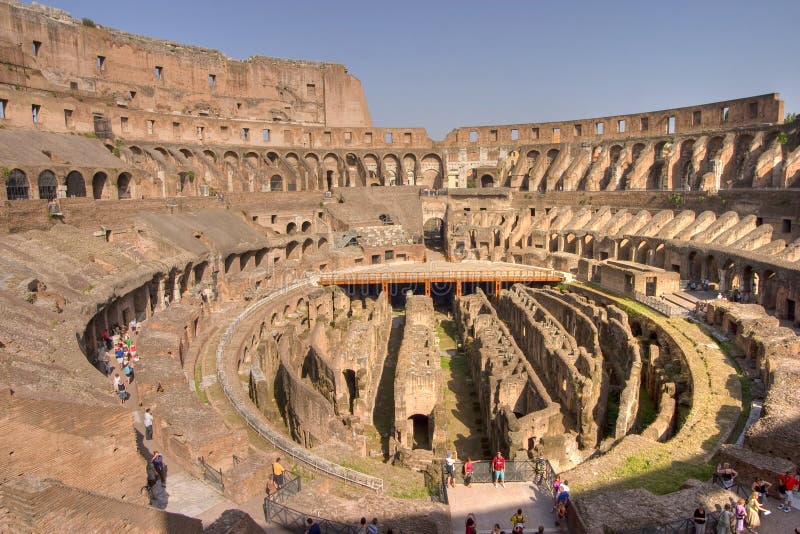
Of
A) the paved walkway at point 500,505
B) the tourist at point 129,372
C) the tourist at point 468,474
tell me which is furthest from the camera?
the tourist at point 129,372

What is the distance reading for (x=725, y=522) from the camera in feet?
25.9

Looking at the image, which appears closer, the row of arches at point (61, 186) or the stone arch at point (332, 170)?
the row of arches at point (61, 186)

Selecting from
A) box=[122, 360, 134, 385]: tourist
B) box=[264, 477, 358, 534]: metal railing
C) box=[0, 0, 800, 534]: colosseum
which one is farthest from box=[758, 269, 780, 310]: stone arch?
box=[122, 360, 134, 385]: tourist

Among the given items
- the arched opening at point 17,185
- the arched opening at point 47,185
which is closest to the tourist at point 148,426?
the arched opening at point 17,185

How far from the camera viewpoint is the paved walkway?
9.55 metres

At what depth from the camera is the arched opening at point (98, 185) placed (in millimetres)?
28773

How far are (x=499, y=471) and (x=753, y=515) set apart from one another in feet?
13.4

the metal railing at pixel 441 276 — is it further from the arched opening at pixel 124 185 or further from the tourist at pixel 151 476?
the tourist at pixel 151 476

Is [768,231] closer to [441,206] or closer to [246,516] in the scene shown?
[441,206]

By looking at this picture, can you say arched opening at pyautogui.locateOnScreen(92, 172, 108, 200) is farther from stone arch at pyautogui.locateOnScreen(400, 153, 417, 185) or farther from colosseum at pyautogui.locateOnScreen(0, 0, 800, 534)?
stone arch at pyautogui.locateOnScreen(400, 153, 417, 185)

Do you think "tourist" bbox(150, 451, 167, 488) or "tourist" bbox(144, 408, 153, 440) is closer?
"tourist" bbox(150, 451, 167, 488)

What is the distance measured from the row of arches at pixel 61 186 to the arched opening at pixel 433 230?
2004 cm

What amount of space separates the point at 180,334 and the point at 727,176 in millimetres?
33015

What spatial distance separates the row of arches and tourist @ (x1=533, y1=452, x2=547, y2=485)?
21721 mm
